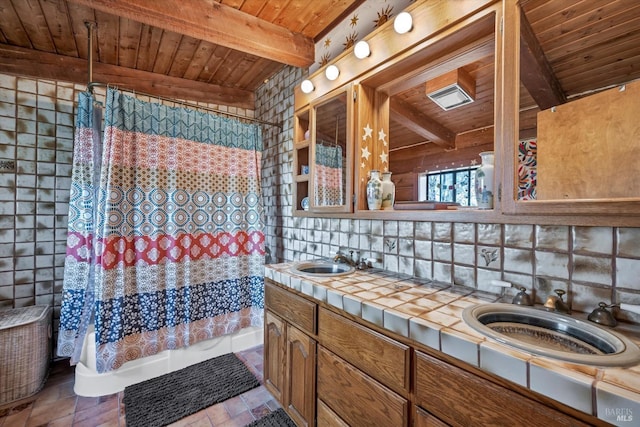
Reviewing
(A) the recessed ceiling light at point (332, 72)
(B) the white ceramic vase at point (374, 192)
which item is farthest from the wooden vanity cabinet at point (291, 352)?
(A) the recessed ceiling light at point (332, 72)

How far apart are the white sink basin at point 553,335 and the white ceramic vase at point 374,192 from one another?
0.78 metres

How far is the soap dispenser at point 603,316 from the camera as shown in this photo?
33.0 inches

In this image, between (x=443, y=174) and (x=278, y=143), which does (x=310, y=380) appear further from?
(x=278, y=143)

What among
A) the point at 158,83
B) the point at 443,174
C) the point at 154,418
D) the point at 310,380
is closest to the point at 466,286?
the point at 443,174

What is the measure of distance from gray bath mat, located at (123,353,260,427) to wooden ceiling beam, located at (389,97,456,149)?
2019mm

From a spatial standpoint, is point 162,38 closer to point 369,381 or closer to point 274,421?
point 369,381

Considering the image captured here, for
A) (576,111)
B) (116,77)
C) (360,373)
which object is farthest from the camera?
(116,77)

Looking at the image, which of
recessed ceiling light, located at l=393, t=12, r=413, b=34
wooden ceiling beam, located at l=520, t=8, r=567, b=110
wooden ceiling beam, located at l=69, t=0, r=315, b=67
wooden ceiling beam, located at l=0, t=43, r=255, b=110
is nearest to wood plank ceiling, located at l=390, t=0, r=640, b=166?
wooden ceiling beam, located at l=520, t=8, r=567, b=110

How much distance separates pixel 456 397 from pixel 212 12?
2388 millimetres

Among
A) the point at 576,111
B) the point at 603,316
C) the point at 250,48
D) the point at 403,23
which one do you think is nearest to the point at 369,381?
the point at 603,316

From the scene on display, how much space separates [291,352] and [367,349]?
0.61 m

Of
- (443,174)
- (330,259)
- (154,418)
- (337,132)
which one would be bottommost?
(154,418)

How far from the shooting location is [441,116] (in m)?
1.50

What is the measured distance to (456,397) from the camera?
30.8 inches
